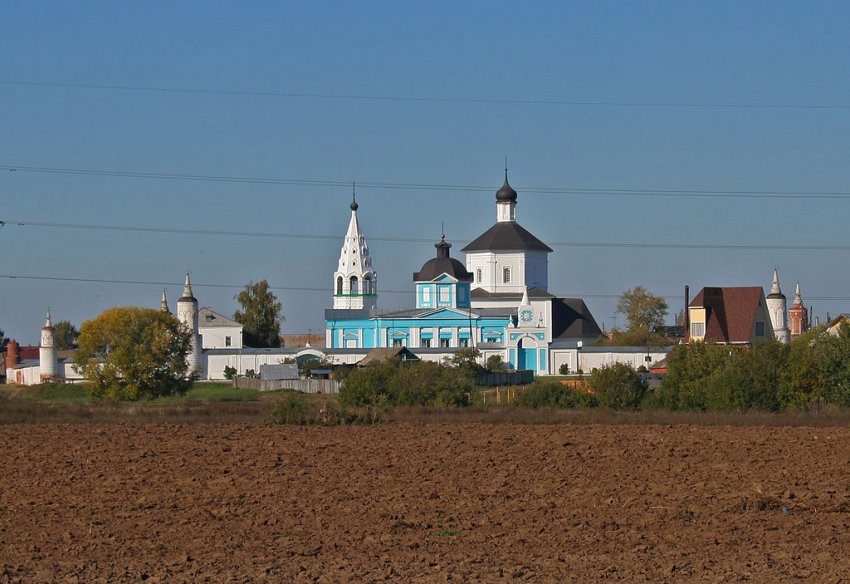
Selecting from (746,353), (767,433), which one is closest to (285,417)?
(767,433)

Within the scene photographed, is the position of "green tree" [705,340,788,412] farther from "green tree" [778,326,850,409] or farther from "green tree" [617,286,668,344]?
"green tree" [617,286,668,344]

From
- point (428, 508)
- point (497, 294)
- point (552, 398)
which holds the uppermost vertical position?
point (497, 294)

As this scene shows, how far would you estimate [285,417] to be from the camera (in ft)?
112

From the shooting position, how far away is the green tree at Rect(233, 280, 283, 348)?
100062mm

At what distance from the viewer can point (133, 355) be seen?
5569cm

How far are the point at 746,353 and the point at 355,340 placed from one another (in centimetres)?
4612

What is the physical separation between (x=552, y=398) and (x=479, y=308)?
153 feet

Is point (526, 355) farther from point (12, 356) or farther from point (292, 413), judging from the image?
point (292, 413)

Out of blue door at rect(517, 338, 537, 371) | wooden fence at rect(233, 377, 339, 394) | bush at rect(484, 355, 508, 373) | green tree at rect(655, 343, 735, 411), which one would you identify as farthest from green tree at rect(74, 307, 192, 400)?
blue door at rect(517, 338, 537, 371)

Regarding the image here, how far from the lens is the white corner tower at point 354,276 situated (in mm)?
92812

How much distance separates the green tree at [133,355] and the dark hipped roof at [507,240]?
3891 centimetres

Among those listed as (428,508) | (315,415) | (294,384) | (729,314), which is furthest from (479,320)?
(428,508)

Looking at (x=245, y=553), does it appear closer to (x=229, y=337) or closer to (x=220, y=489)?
(x=220, y=489)

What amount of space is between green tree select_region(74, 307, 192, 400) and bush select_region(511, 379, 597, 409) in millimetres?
19000
